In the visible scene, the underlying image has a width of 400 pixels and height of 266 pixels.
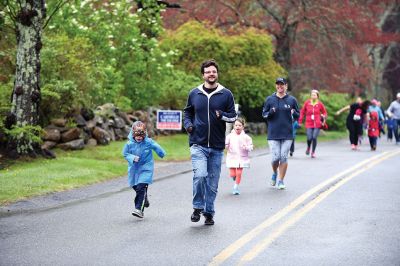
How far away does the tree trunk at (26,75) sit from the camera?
17203 mm

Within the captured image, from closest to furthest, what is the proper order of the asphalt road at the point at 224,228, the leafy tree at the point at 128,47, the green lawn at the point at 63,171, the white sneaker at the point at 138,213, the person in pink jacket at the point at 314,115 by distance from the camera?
1. the asphalt road at the point at 224,228
2. the white sneaker at the point at 138,213
3. the green lawn at the point at 63,171
4. the person in pink jacket at the point at 314,115
5. the leafy tree at the point at 128,47

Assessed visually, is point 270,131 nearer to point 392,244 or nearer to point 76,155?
point 392,244

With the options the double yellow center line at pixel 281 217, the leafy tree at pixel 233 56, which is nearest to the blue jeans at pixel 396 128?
the leafy tree at pixel 233 56

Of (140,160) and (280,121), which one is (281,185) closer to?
(280,121)

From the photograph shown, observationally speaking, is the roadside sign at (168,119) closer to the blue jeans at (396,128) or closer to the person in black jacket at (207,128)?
the person in black jacket at (207,128)

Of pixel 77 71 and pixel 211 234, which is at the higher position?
pixel 77 71

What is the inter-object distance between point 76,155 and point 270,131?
704cm

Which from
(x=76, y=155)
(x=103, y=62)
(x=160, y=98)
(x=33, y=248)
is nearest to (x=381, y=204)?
(x=33, y=248)

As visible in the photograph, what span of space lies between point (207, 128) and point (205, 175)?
0.59 metres

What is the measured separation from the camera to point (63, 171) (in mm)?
15547

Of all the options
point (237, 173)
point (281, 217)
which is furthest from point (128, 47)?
point (281, 217)

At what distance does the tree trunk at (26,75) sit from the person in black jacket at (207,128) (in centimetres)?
855

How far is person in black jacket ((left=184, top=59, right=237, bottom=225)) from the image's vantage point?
9484 millimetres

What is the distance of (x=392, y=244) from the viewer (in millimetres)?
8250
